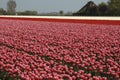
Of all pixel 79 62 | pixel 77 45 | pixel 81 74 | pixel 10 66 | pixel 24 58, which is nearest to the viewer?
pixel 81 74

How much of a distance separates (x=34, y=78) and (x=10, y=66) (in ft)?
3.64

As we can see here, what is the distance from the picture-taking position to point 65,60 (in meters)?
7.63

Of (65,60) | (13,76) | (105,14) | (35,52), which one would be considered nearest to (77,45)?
(35,52)

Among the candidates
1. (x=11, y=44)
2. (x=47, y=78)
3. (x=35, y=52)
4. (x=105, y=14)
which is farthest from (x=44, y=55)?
(x=105, y=14)

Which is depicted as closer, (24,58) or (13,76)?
(13,76)

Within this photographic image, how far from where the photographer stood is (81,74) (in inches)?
235

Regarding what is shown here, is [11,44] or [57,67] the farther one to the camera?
[11,44]

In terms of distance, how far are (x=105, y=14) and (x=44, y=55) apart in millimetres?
54463

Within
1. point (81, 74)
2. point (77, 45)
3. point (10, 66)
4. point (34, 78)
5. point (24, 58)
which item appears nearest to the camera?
point (34, 78)

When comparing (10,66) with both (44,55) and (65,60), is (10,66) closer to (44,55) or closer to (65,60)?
(65,60)

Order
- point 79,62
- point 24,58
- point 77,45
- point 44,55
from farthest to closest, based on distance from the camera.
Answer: point 77,45
point 44,55
point 24,58
point 79,62

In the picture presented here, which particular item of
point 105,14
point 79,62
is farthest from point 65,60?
point 105,14

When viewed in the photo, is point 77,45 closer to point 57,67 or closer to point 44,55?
point 44,55

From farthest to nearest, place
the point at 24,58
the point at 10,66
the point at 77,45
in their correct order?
1. the point at 77,45
2. the point at 24,58
3. the point at 10,66
